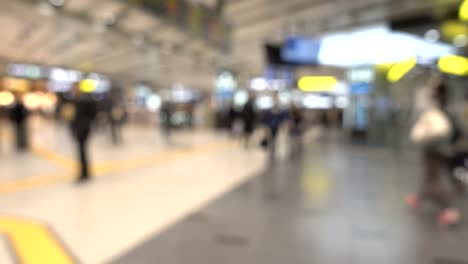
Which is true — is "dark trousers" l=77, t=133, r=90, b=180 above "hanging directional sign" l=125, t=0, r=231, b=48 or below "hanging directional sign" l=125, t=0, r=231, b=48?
below

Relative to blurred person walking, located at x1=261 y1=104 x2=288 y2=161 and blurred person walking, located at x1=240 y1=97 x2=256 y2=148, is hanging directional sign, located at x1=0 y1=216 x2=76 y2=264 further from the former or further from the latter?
blurred person walking, located at x1=240 y1=97 x2=256 y2=148

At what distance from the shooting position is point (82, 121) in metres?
5.84

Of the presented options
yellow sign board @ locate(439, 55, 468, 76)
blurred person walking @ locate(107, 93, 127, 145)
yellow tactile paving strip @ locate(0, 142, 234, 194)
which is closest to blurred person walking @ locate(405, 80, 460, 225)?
yellow tactile paving strip @ locate(0, 142, 234, 194)

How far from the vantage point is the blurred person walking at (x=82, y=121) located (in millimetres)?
5840

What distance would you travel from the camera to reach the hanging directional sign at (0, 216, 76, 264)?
278 cm

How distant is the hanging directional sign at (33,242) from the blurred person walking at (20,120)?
689 cm

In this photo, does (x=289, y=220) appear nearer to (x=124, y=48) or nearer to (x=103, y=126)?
(x=124, y=48)

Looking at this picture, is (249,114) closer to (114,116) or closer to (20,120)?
(114,116)

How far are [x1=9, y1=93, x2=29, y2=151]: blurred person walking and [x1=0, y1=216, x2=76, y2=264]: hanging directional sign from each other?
6891 millimetres

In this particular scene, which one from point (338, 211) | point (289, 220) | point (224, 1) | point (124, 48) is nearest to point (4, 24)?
point (224, 1)

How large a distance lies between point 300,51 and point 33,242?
8696 millimetres

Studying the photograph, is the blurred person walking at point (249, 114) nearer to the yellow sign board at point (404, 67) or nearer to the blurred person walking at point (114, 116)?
the yellow sign board at point (404, 67)

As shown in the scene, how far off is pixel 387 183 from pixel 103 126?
14611mm

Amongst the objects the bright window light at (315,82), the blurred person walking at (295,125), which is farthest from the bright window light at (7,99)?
the bright window light at (315,82)
